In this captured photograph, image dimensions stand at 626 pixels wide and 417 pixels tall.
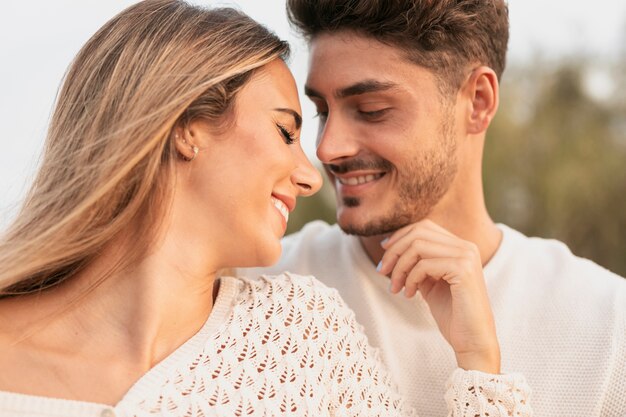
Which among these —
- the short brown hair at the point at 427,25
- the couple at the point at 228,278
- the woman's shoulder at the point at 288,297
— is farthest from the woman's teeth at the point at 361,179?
the woman's shoulder at the point at 288,297

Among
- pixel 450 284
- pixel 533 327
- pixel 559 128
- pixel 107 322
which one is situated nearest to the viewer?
pixel 107 322

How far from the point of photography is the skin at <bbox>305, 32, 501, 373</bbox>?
2611 mm

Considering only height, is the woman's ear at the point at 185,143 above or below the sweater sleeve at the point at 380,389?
above

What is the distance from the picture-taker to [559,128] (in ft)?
20.3

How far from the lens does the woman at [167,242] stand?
192cm

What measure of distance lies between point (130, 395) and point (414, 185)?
1.25m

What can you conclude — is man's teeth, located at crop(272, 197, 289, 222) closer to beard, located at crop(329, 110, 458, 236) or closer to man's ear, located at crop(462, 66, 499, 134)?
beard, located at crop(329, 110, 458, 236)

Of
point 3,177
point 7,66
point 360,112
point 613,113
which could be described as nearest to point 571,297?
point 360,112

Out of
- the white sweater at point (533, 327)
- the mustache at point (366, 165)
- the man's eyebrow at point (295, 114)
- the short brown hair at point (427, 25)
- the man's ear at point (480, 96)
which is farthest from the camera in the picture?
the man's ear at point (480, 96)

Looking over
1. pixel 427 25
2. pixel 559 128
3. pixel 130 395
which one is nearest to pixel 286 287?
pixel 130 395

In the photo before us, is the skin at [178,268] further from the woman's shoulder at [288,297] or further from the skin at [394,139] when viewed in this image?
the skin at [394,139]

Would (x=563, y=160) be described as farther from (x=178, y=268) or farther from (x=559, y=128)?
(x=178, y=268)

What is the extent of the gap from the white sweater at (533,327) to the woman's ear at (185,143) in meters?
0.91

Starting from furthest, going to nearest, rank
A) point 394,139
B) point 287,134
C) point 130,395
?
point 394,139 < point 287,134 < point 130,395
